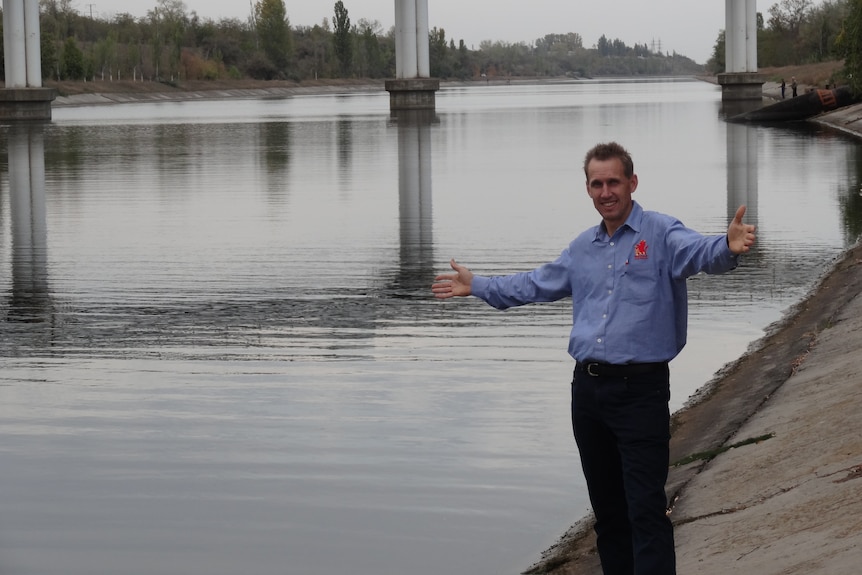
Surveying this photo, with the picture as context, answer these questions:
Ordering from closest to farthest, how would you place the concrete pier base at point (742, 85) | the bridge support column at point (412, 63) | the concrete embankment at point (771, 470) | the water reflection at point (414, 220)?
the concrete embankment at point (771, 470), the water reflection at point (414, 220), the bridge support column at point (412, 63), the concrete pier base at point (742, 85)

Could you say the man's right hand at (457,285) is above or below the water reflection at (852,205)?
above

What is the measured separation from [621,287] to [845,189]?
24971 mm

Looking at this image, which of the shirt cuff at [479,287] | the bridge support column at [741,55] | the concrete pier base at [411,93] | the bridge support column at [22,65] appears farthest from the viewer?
the bridge support column at [741,55]

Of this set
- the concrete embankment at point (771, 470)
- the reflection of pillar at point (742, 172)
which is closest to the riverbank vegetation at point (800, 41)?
the reflection of pillar at point (742, 172)

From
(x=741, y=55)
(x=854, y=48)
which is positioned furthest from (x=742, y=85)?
(x=854, y=48)

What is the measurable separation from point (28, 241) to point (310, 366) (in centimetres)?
1170

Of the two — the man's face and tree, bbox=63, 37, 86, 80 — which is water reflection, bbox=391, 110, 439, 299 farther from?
tree, bbox=63, 37, 86, 80

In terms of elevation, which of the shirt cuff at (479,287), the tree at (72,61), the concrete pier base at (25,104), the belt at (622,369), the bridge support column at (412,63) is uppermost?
the tree at (72,61)

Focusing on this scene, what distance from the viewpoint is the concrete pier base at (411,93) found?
307 ft

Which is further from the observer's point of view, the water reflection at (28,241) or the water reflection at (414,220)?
Result: the water reflection at (414,220)

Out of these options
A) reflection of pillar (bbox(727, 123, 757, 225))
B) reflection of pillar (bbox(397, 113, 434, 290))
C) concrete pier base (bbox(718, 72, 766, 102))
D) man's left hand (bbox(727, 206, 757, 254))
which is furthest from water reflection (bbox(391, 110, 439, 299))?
concrete pier base (bbox(718, 72, 766, 102))

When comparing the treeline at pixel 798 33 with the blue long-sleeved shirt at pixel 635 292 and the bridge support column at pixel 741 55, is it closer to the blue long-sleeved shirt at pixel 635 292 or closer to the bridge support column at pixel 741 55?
the bridge support column at pixel 741 55

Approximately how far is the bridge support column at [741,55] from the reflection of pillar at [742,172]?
40974mm

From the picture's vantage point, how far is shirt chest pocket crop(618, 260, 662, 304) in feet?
20.1
